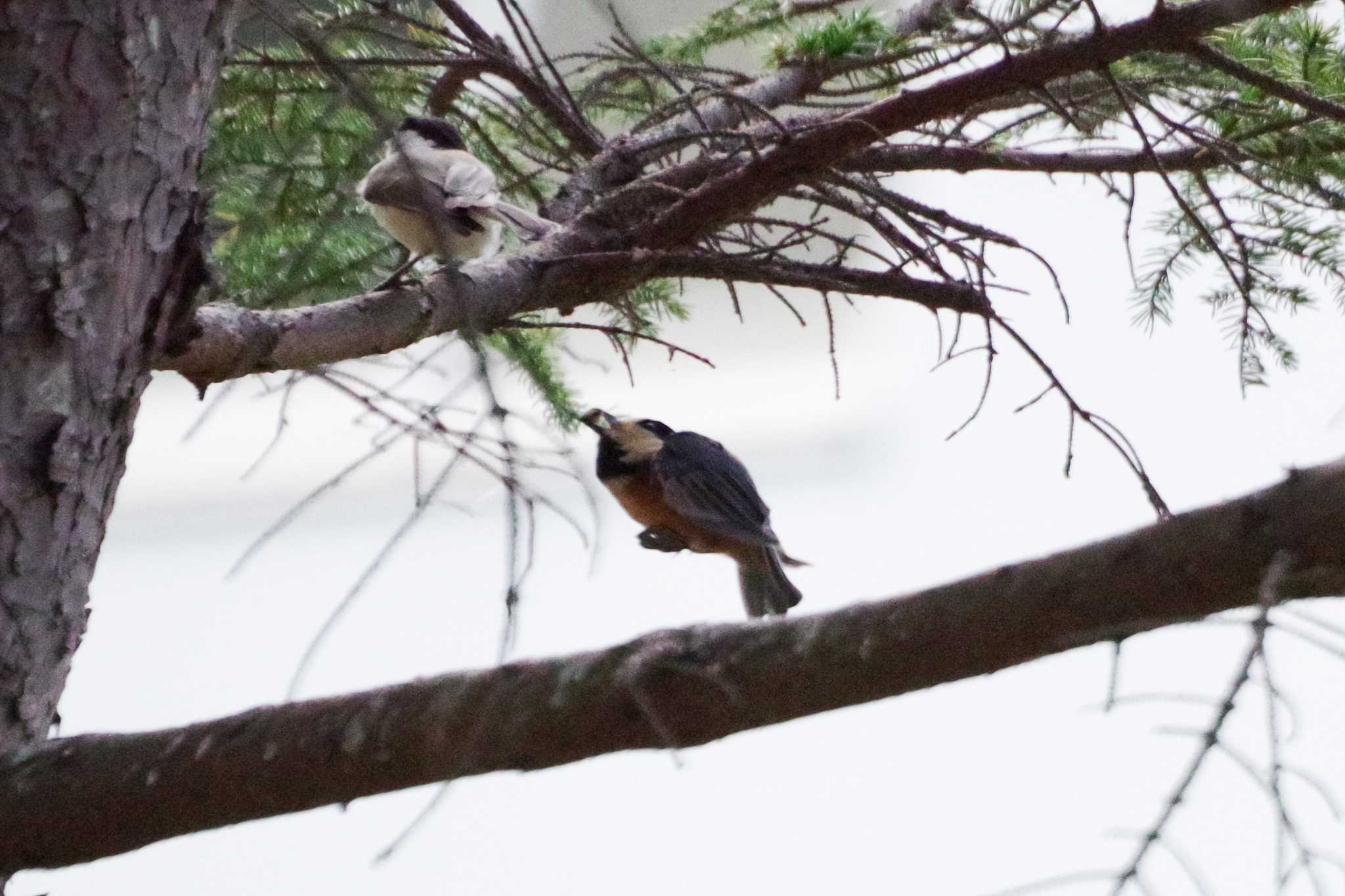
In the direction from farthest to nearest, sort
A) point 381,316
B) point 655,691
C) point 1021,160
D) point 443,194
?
point 443,194 → point 1021,160 → point 381,316 → point 655,691

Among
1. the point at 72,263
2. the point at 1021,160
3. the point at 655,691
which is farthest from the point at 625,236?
the point at 655,691

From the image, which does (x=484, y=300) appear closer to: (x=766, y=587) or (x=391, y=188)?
(x=766, y=587)

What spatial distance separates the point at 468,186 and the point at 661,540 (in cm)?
54

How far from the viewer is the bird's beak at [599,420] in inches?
48.6

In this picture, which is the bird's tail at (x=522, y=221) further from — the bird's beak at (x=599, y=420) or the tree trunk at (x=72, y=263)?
the tree trunk at (x=72, y=263)

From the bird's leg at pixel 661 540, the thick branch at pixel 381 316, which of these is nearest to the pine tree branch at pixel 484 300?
the thick branch at pixel 381 316

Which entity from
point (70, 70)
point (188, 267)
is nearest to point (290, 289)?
point (188, 267)

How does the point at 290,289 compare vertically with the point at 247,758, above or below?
above

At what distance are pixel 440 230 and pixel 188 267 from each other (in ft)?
1.30

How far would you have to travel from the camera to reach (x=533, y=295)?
1.19 metres

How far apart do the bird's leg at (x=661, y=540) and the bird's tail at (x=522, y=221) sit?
1.06ft

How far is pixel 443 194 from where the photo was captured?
4.86 feet

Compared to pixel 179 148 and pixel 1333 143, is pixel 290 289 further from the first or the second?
pixel 1333 143

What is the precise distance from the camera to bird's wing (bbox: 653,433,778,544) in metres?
1.10
